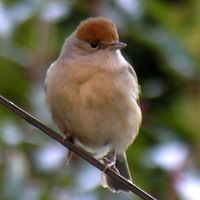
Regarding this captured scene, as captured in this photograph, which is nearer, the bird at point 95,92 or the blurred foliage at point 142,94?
the bird at point 95,92

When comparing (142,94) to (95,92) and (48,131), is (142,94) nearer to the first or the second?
(95,92)

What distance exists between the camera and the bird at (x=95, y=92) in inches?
154

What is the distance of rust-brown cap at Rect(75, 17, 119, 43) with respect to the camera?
4.07 m

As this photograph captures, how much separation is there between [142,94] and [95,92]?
108 cm

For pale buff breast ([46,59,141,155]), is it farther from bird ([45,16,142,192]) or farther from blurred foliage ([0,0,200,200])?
blurred foliage ([0,0,200,200])

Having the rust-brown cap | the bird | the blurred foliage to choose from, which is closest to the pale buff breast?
the bird

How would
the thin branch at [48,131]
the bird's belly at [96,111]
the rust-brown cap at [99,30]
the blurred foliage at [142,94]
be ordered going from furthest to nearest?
the blurred foliage at [142,94] → the rust-brown cap at [99,30] → the bird's belly at [96,111] → the thin branch at [48,131]

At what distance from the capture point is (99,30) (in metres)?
4.09

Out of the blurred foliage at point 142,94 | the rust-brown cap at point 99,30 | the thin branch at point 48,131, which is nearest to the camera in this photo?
the thin branch at point 48,131

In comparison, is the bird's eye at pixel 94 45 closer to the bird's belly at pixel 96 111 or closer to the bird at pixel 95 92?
the bird at pixel 95 92

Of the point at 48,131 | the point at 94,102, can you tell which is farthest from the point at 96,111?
the point at 48,131

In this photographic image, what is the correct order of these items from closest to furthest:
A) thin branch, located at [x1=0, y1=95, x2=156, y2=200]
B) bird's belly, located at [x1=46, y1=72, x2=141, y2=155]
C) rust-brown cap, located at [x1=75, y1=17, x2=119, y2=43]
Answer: thin branch, located at [x1=0, y1=95, x2=156, y2=200]
bird's belly, located at [x1=46, y1=72, x2=141, y2=155]
rust-brown cap, located at [x1=75, y1=17, x2=119, y2=43]

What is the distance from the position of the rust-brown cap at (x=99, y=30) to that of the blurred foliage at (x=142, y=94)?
29.0 inches

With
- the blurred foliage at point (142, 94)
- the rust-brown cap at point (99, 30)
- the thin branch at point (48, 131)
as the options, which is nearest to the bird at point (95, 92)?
the rust-brown cap at point (99, 30)
